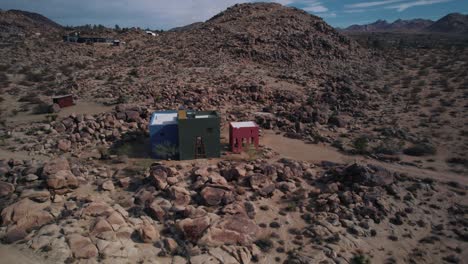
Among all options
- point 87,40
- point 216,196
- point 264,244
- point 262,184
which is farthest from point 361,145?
point 87,40

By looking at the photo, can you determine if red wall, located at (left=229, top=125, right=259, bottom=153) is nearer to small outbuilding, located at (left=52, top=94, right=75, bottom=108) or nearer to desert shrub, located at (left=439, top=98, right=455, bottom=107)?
small outbuilding, located at (left=52, top=94, right=75, bottom=108)

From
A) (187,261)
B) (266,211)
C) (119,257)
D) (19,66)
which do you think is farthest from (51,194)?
(19,66)

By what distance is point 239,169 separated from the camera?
12.6 metres

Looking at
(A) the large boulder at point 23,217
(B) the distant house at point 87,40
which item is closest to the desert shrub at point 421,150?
(A) the large boulder at point 23,217

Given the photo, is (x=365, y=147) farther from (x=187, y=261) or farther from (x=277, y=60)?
(x=277, y=60)

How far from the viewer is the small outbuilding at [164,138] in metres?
14.6

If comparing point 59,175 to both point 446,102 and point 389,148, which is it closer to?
point 389,148

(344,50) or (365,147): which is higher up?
(344,50)

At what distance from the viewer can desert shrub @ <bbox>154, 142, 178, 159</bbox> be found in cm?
1455

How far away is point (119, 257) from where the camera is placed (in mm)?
7918

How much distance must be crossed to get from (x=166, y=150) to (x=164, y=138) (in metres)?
0.59

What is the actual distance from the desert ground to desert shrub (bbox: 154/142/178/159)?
1.61ft

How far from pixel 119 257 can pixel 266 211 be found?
4.94m

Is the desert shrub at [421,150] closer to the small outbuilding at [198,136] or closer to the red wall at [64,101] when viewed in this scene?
the small outbuilding at [198,136]
